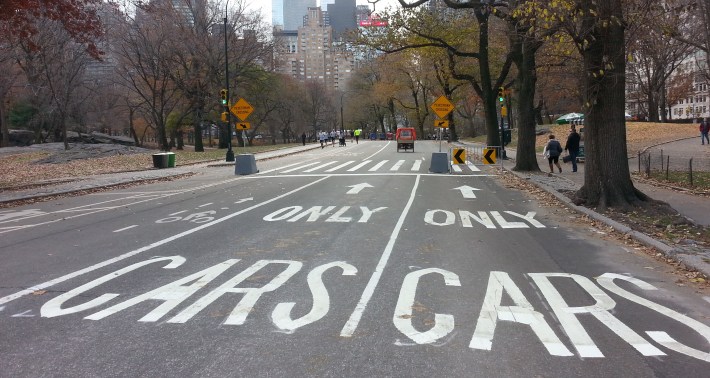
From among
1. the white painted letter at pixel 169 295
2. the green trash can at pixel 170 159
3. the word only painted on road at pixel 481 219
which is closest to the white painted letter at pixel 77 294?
the white painted letter at pixel 169 295

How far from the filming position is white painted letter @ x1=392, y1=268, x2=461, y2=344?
4.84 metres

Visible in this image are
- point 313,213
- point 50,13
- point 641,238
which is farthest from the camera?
point 50,13

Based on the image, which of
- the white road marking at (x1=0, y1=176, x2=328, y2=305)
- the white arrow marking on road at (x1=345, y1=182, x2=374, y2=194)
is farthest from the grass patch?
the white road marking at (x1=0, y1=176, x2=328, y2=305)

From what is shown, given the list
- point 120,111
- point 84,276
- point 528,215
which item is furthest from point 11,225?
point 120,111

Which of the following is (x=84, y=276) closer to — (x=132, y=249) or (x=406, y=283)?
(x=132, y=249)

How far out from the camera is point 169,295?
6.13 meters

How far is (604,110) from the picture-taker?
11992 millimetres

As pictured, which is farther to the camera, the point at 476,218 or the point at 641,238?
the point at 476,218

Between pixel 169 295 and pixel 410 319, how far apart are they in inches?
107

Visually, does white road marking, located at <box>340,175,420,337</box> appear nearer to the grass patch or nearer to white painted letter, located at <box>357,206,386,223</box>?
white painted letter, located at <box>357,206,386,223</box>

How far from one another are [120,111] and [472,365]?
2902 inches

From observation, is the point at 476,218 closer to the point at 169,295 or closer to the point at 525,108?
the point at 169,295

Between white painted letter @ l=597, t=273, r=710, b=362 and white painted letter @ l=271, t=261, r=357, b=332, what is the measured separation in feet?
9.94

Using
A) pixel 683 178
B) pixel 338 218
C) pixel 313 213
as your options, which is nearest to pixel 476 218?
pixel 338 218
